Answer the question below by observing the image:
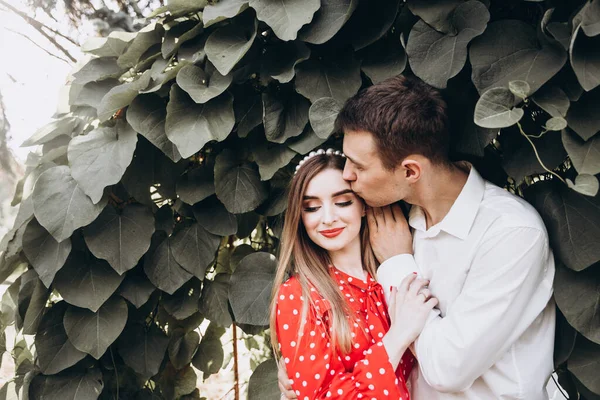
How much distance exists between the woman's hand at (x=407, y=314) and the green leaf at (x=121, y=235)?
2.26ft

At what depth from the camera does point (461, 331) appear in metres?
1.19

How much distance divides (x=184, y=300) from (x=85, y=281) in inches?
11.2

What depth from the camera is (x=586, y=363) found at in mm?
1223

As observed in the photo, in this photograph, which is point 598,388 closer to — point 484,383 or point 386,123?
point 484,383

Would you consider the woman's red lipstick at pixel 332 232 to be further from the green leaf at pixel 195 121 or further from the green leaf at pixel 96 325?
the green leaf at pixel 96 325

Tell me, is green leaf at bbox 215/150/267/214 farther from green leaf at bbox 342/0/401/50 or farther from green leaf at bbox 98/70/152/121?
green leaf at bbox 342/0/401/50

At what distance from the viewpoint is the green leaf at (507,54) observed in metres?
1.13

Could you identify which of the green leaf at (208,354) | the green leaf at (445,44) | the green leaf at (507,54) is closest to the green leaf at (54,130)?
the green leaf at (208,354)

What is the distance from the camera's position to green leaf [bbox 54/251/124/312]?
1521 millimetres

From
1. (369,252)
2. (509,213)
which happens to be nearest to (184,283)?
(369,252)

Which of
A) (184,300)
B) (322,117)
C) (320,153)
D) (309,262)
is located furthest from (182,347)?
(322,117)

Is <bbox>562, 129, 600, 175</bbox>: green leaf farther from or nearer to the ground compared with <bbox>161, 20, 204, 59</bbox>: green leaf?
nearer to the ground

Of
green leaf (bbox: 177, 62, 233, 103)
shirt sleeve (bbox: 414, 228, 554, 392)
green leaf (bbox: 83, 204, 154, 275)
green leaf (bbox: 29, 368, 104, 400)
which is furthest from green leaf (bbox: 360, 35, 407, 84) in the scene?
green leaf (bbox: 29, 368, 104, 400)

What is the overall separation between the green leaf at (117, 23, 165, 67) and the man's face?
2.00 ft
